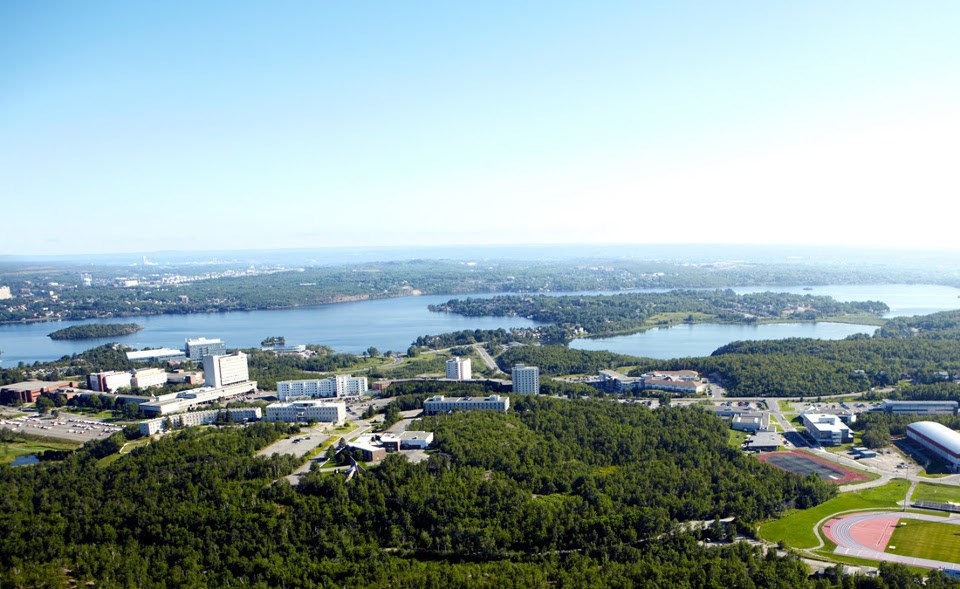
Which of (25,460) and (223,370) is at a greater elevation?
(223,370)

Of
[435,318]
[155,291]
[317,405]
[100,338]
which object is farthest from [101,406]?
[155,291]

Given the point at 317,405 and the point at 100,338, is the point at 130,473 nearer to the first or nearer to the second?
the point at 317,405

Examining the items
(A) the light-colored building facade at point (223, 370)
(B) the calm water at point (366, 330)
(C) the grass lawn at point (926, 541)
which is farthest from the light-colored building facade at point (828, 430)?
(A) the light-colored building facade at point (223, 370)

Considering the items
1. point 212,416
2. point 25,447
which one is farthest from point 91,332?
point 212,416

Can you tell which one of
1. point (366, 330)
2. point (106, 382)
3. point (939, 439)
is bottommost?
point (366, 330)

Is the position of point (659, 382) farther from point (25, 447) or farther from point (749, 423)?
point (25, 447)

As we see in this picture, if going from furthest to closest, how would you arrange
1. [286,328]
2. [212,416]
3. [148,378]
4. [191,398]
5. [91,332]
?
[286,328] → [91,332] → [148,378] → [191,398] → [212,416]

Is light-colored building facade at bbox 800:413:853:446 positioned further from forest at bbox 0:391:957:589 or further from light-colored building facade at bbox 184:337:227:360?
light-colored building facade at bbox 184:337:227:360

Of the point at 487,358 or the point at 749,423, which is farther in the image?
the point at 487,358
